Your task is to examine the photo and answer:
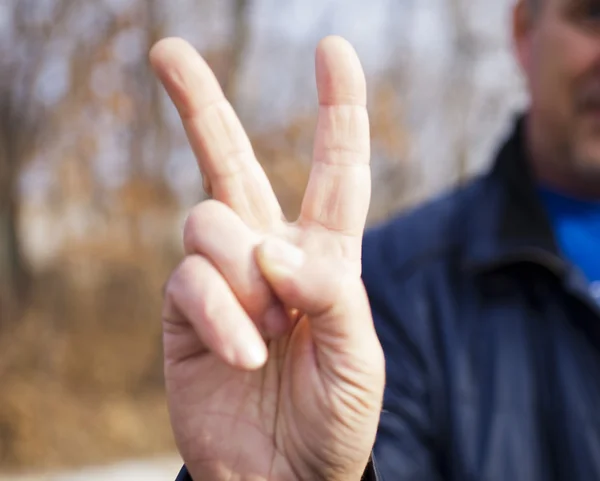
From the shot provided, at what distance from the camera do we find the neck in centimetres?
156

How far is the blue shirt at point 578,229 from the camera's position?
4.86 feet

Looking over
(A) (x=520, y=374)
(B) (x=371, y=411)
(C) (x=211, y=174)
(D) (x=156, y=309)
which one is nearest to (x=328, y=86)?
(C) (x=211, y=174)

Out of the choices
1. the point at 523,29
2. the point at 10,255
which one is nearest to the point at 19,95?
the point at 10,255

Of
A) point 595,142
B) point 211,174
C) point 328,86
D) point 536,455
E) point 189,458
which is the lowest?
point 536,455

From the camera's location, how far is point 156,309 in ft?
28.1

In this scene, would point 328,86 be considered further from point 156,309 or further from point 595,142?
point 156,309

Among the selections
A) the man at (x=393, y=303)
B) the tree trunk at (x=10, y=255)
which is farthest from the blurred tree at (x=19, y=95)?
the man at (x=393, y=303)

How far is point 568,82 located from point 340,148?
82 centimetres

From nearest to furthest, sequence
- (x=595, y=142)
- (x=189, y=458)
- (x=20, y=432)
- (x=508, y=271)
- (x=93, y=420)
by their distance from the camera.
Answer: (x=189, y=458), (x=508, y=271), (x=595, y=142), (x=20, y=432), (x=93, y=420)

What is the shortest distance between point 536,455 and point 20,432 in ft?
18.2

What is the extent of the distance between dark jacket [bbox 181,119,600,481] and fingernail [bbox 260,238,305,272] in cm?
53

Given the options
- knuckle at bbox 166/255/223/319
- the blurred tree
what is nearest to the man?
knuckle at bbox 166/255/223/319

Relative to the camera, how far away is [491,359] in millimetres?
1343

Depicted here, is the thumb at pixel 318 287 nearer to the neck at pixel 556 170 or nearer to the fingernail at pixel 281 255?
the fingernail at pixel 281 255
